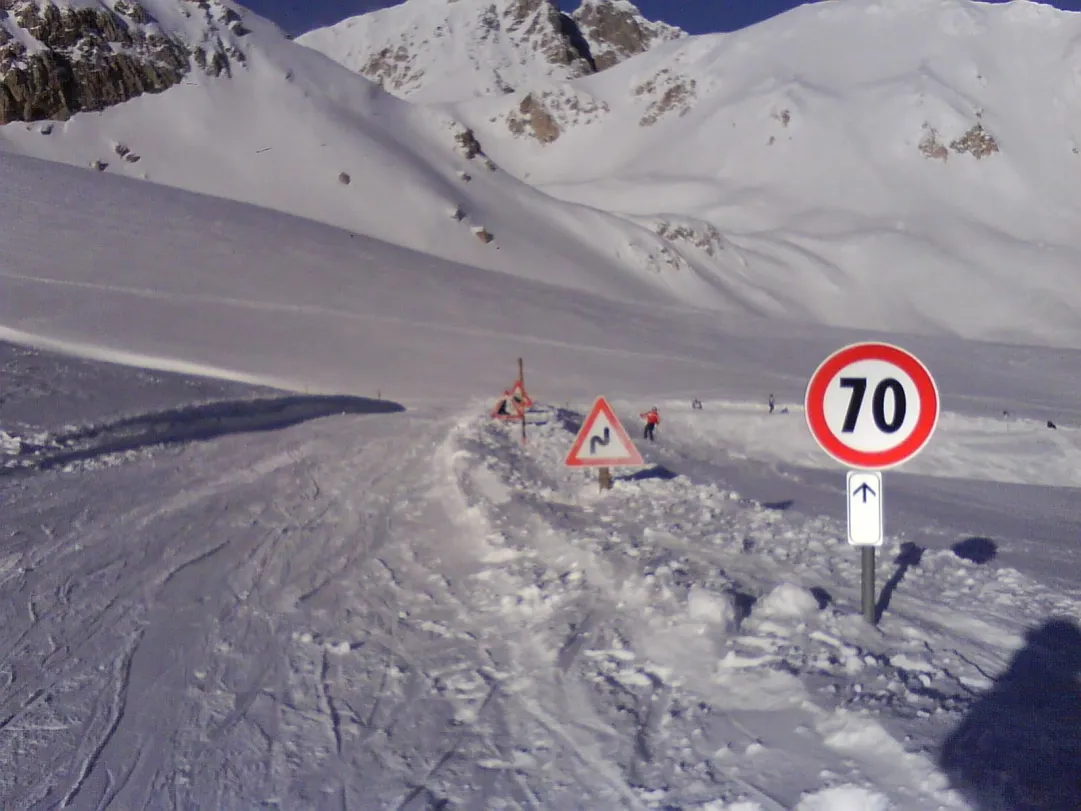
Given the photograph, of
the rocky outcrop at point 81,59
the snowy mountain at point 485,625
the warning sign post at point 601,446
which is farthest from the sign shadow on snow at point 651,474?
the rocky outcrop at point 81,59

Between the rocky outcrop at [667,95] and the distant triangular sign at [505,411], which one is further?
the rocky outcrop at [667,95]

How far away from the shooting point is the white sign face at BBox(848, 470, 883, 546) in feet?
15.5

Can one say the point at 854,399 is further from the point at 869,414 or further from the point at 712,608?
the point at 712,608

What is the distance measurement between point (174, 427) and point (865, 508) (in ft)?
37.7

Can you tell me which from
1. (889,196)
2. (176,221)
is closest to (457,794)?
(176,221)

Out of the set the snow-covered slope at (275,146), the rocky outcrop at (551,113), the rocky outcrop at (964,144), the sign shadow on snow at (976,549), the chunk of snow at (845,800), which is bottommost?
the chunk of snow at (845,800)

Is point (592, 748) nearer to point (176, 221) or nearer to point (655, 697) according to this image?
point (655, 697)

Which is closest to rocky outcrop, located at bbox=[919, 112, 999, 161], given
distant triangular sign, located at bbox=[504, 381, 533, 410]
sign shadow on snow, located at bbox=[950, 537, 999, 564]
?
distant triangular sign, located at bbox=[504, 381, 533, 410]

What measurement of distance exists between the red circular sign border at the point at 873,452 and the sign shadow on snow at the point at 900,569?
1.03 meters

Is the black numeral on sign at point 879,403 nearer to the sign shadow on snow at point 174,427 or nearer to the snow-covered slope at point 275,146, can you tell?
the sign shadow on snow at point 174,427

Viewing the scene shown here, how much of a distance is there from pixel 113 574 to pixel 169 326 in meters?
32.7

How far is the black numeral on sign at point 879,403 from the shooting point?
4.54 metres

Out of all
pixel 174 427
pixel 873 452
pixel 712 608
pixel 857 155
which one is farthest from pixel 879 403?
pixel 857 155

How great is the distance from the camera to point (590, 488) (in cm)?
1021
